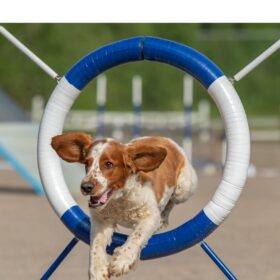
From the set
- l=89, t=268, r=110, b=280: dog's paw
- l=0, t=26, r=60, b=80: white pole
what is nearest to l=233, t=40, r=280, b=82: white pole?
Result: l=0, t=26, r=60, b=80: white pole

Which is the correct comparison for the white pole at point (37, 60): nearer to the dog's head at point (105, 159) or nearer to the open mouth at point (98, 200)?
the dog's head at point (105, 159)

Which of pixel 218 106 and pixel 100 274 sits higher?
pixel 218 106

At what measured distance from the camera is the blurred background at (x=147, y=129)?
29.2 feet

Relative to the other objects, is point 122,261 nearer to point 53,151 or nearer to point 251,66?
point 53,151

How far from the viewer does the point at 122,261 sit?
5734 mm

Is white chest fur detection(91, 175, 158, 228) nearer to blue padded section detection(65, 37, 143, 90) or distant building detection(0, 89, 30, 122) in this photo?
blue padded section detection(65, 37, 143, 90)

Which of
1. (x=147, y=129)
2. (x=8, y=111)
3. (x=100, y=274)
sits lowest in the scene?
(x=147, y=129)

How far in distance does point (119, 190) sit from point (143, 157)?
267 mm

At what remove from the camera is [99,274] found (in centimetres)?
579

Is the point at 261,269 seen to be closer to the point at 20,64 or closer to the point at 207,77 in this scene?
the point at 207,77

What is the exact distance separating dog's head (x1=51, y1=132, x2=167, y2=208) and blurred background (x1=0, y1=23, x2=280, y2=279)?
2078 millimetres

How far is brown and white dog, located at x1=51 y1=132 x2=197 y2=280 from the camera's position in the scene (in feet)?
18.6

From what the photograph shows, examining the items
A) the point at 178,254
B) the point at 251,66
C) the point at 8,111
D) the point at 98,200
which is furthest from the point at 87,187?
the point at 8,111

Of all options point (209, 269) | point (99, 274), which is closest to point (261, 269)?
point (209, 269)
